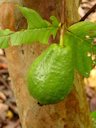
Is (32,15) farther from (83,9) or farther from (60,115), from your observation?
(83,9)

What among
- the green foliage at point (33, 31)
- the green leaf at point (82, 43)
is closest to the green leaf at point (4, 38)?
the green foliage at point (33, 31)

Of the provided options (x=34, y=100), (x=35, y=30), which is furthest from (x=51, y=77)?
(x=34, y=100)

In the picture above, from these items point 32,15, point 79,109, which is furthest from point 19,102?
point 32,15

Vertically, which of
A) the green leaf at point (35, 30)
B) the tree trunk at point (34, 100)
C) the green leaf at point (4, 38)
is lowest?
the tree trunk at point (34, 100)

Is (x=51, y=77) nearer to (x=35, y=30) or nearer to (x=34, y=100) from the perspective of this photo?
(x=35, y=30)

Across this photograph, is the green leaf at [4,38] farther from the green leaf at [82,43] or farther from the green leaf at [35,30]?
the green leaf at [82,43]

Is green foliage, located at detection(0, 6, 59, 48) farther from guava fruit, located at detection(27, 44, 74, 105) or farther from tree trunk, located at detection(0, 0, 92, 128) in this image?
tree trunk, located at detection(0, 0, 92, 128)

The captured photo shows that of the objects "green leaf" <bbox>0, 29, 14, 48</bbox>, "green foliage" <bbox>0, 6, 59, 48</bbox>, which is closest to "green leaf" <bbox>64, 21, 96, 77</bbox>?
"green foliage" <bbox>0, 6, 59, 48</bbox>
